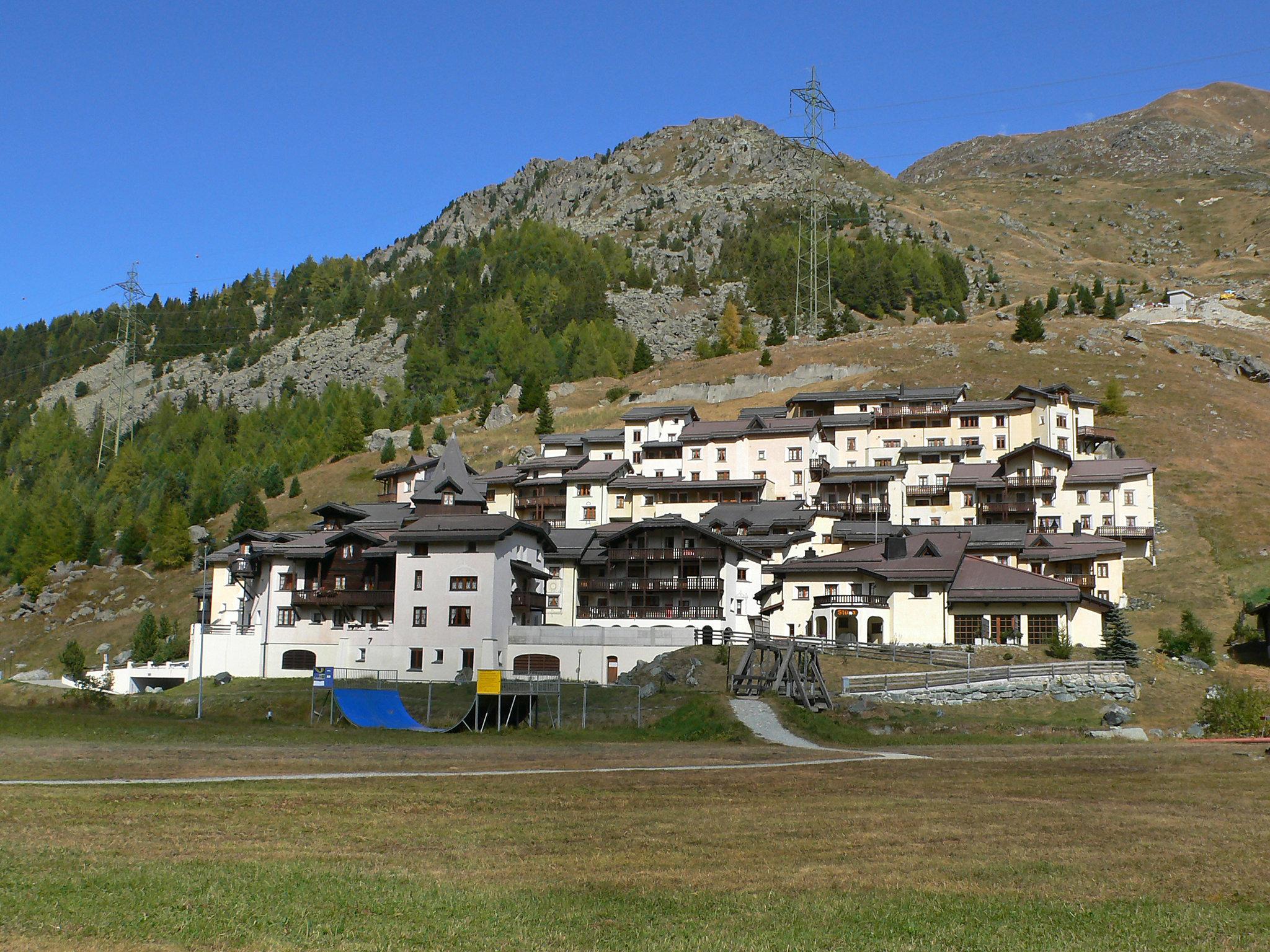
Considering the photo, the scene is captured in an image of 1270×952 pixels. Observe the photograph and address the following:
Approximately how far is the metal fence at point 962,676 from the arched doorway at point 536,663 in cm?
2413

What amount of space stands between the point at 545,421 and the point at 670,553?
67.8m

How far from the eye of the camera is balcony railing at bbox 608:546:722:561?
85875 millimetres

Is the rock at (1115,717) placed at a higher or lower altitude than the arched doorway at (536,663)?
lower

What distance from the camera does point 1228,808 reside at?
2333 centimetres

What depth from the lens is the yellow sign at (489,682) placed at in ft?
162

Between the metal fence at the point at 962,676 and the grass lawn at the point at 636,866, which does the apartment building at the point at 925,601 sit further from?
the grass lawn at the point at 636,866

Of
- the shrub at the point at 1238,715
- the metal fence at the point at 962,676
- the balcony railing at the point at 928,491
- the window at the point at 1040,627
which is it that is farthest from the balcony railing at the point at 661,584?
the shrub at the point at 1238,715

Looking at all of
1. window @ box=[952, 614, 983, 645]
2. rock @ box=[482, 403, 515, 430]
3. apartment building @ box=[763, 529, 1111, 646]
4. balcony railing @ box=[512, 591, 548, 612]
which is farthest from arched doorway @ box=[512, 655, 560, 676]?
rock @ box=[482, 403, 515, 430]

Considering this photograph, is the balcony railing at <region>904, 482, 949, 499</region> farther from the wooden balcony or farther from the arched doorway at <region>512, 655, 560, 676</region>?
the arched doorway at <region>512, 655, 560, 676</region>

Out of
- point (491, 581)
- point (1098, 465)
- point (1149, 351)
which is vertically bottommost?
point (491, 581)

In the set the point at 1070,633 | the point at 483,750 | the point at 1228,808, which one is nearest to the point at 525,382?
the point at 1070,633

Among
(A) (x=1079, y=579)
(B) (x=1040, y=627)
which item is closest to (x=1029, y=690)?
(B) (x=1040, y=627)

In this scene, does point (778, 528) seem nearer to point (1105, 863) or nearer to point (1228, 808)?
point (1228, 808)

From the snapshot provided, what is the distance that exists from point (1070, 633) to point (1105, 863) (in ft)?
191
